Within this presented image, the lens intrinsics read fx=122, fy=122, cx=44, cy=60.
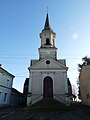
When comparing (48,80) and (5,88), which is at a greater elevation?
(48,80)

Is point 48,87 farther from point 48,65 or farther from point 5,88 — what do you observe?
point 5,88

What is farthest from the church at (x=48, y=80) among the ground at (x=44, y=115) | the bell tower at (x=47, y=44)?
the ground at (x=44, y=115)

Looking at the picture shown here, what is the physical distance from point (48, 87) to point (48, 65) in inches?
157

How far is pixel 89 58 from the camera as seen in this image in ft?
100

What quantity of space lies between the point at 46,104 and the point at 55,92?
11.2 feet

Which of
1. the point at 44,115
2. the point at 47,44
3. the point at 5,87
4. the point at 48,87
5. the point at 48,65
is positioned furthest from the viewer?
the point at 47,44

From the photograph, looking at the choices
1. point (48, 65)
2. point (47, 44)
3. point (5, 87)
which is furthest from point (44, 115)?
point (47, 44)

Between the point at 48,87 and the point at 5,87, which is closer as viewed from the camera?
the point at 5,87

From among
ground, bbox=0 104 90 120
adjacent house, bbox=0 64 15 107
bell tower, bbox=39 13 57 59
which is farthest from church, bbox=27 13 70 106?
ground, bbox=0 104 90 120

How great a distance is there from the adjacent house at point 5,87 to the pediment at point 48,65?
4.88 metres

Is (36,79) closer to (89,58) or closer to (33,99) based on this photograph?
(33,99)

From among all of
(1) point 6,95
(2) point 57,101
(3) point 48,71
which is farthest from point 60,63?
(1) point 6,95

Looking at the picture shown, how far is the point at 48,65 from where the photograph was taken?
74.4ft

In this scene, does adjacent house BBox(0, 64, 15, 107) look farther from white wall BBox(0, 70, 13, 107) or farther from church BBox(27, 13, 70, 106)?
church BBox(27, 13, 70, 106)
